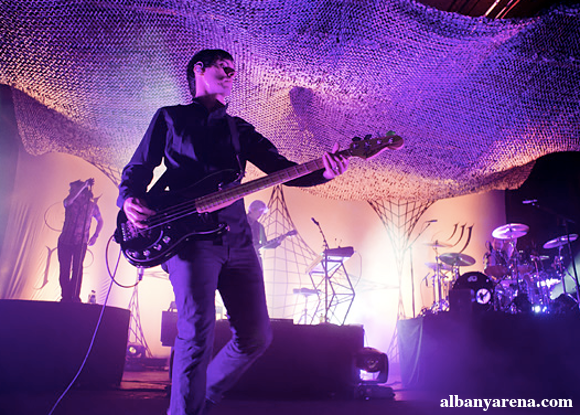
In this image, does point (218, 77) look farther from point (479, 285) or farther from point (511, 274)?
point (511, 274)

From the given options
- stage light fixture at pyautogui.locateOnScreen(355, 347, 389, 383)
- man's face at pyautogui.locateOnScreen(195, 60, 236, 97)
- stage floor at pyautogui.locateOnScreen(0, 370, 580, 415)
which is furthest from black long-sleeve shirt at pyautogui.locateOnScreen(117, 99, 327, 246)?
stage light fixture at pyautogui.locateOnScreen(355, 347, 389, 383)

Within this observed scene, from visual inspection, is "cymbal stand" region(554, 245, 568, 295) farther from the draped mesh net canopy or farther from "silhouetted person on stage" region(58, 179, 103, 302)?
"silhouetted person on stage" region(58, 179, 103, 302)

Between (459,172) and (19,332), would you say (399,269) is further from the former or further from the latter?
(19,332)

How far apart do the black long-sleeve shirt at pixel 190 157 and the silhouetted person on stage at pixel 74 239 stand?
3466 mm

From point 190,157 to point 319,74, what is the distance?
161 centimetres

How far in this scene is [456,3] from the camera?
423 centimetres

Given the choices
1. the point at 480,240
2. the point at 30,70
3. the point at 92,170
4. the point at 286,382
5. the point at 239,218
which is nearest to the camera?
the point at 239,218

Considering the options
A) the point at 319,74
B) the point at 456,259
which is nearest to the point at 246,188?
the point at 319,74

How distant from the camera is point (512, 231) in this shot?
575 centimetres

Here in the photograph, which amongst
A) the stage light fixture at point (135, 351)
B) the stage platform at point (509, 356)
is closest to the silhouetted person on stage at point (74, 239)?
the stage light fixture at point (135, 351)

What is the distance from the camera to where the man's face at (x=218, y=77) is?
2334 millimetres

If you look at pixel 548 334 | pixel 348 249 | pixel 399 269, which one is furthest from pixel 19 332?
pixel 399 269

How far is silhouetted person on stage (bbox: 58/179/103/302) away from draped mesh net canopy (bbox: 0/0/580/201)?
0.81m

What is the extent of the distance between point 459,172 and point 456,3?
179 cm
